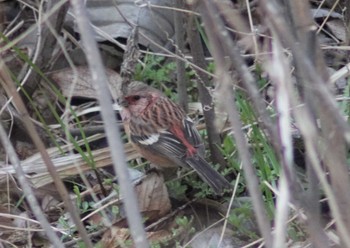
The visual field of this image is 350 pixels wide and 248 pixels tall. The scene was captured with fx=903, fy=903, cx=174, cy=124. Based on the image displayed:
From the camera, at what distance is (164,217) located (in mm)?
4160

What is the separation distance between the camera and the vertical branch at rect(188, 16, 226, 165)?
4070mm

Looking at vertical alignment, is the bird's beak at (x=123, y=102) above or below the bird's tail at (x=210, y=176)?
Result: above

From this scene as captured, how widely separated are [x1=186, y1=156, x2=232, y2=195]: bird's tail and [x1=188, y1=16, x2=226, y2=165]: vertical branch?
0.54 feet

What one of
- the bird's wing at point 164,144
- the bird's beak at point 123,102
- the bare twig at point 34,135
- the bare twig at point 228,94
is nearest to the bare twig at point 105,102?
the bare twig at point 228,94

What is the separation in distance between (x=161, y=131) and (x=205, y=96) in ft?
2.02

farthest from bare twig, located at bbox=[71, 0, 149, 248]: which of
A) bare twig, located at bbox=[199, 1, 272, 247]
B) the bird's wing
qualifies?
the bird's wing

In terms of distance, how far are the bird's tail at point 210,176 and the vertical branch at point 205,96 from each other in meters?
0.17

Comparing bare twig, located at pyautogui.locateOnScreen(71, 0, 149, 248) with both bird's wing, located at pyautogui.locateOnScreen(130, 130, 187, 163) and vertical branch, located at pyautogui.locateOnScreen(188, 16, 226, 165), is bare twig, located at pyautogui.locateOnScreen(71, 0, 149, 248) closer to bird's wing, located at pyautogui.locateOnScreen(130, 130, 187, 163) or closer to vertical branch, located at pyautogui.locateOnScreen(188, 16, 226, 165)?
vertical branch, located at pyautogui.locateOnScreen(188, 16, 226, 165)

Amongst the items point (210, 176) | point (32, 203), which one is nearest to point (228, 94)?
point (32, 203)

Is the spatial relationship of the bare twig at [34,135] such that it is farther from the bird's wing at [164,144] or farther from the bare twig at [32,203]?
the bird's wing at [164,144]

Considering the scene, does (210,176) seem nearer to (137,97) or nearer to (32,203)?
(137,97)

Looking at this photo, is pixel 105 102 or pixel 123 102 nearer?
pixel 105 102

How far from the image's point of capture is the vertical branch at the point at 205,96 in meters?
4.07

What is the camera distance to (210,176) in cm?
413
